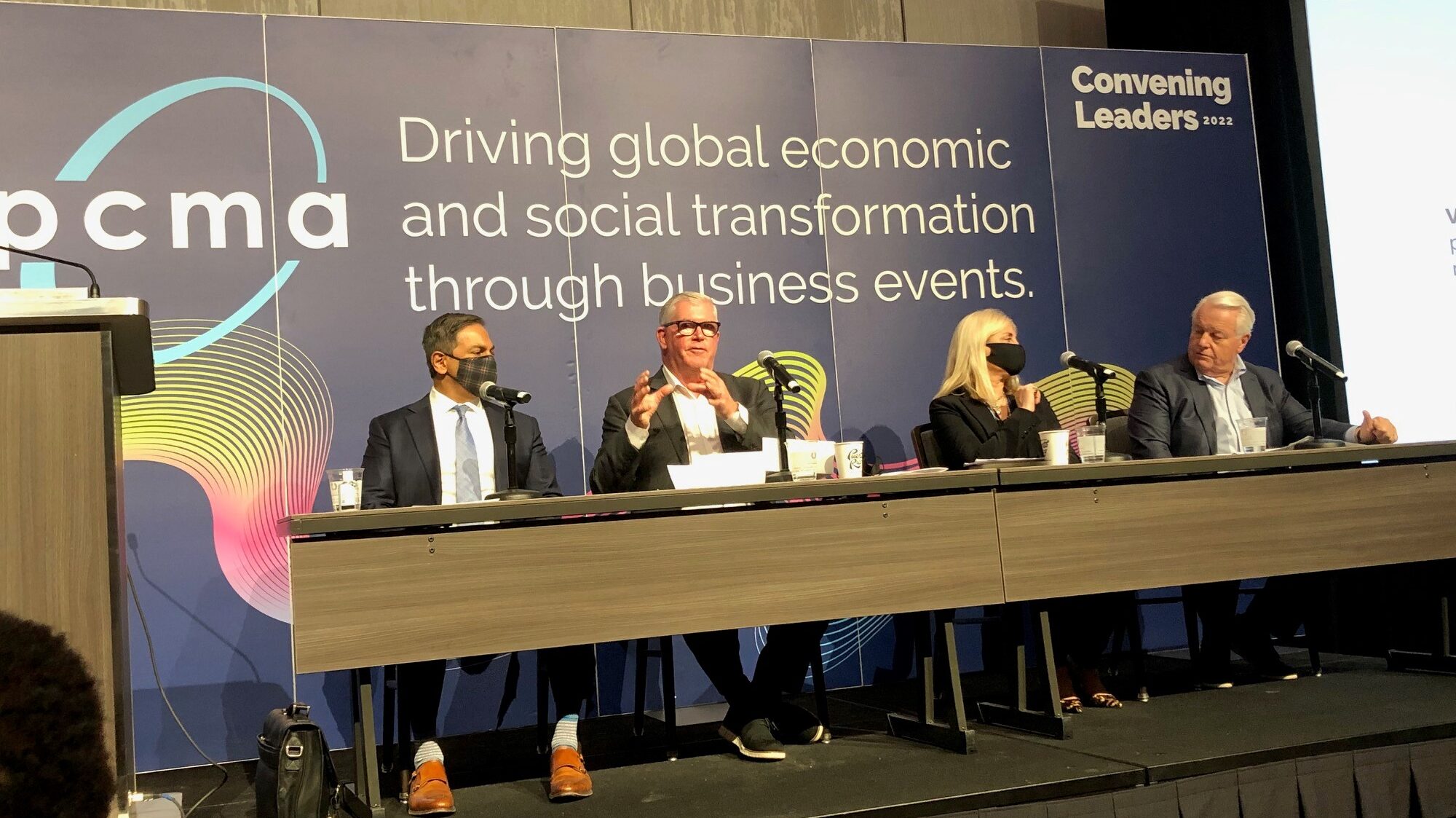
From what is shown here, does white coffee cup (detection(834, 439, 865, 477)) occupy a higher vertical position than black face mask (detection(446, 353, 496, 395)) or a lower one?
lower

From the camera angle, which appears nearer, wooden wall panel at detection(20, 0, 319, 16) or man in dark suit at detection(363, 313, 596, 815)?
man in dark suit at detection(363, 313, 596, 815)

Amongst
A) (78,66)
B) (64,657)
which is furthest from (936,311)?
(64,657)

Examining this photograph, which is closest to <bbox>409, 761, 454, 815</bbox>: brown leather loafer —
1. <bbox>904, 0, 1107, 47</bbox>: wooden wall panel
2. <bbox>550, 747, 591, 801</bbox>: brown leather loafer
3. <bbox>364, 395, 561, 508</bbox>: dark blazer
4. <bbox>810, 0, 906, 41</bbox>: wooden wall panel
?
<bbox>550, 747, 591, 801</bbox>: brown leather loafer

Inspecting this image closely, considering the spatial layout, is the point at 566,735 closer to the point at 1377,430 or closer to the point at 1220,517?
the point at 1220,517

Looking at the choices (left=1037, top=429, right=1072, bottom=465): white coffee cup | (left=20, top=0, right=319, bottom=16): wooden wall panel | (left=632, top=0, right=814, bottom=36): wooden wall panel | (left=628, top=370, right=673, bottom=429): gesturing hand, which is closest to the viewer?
(left=1037, top=429, right=1072, bottom=465): white coffee cup

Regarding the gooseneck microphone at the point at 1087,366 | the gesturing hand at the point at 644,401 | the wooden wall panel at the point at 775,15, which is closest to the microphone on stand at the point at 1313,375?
the gooseneck microphone at the point at 1087,366

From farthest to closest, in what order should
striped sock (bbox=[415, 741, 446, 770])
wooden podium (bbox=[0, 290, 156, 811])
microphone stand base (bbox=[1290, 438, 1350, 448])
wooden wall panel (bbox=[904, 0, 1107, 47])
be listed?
1. wooden wall panel (bbox=[904, 0, 1107, 47])
2. microphone stand base (bbox=[1290, 438, 1350, 448])
3. striped sock (bbox=[415, 741, 446, 770])
4. wooden podium (bbox=[0, 290, 156, 811])

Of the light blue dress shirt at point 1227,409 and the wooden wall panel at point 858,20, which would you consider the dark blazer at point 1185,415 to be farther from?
the wooden wall panel at point 858,20

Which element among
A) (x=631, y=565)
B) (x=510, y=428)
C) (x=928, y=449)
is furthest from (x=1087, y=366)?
(x=510, y=428)

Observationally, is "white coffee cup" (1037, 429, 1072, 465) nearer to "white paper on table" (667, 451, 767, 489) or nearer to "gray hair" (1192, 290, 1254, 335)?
"white paper on table" (667, 451, 767, 489)

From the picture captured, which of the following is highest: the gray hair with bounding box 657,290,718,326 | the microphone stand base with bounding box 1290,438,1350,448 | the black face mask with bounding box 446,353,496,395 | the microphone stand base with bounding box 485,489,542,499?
A: the gray hair with bounding box 657,290,718,326

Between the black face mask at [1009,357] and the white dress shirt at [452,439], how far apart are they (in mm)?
1540

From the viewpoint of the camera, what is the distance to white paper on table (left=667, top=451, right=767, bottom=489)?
2.84 meters

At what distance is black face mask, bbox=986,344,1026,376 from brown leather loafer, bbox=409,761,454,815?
1.98 metres
